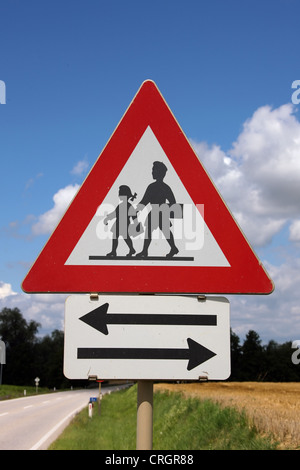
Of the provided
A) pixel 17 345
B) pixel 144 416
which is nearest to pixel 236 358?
pixel 17 345

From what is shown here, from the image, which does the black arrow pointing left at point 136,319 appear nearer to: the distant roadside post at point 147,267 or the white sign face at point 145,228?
the distant roadside post at point 147,267

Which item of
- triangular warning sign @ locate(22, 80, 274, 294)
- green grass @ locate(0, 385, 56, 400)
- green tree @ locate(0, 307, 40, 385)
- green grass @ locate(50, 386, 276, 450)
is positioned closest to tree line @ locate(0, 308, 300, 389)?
green tree @ locate(0, 307, 40, 385)

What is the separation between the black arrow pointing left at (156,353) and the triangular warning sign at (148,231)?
0.25 meters

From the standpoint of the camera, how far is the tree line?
9416 centimetres

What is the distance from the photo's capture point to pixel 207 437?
940cm

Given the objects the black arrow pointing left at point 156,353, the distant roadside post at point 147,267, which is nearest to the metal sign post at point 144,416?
the distant roadside post at point 147,267

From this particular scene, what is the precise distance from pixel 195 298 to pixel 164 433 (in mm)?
11804

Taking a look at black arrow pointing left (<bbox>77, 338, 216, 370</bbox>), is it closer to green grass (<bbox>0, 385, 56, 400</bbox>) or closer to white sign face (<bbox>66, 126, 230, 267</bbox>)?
white sign face (<bbox>66, 126, 230, 267</bbox>)

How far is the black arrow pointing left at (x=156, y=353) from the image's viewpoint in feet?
7.34

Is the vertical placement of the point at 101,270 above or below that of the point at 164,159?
below

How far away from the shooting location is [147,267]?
7.63 feet

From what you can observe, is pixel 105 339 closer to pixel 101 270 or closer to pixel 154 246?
pixel 101 270

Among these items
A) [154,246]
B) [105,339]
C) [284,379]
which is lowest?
[284,379]
